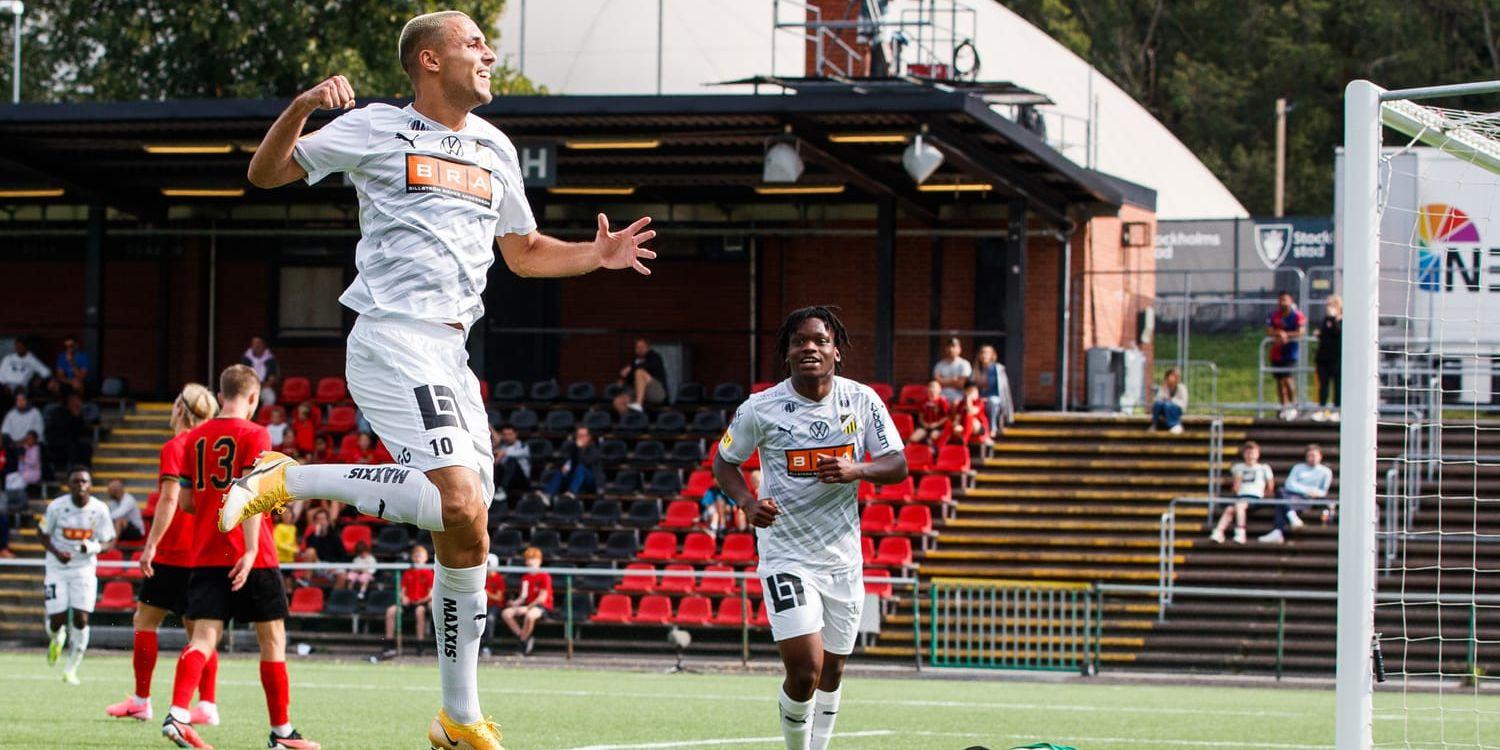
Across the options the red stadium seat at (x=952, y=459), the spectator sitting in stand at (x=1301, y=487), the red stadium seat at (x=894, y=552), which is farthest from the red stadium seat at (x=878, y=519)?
the spectator sitting in stand at (x=1301, y=487)

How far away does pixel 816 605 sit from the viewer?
9.20 metres

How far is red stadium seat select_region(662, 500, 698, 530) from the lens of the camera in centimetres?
2473

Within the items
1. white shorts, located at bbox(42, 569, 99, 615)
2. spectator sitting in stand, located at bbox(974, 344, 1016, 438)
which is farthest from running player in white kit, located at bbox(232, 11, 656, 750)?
spectator sitting in stand, located at bbox(974, 344, 1016, 438)

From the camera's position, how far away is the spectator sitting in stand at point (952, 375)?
88.0ft

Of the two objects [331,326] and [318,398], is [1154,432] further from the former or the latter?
[331,326]

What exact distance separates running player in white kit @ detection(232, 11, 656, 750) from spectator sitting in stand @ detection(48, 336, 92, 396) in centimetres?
2436

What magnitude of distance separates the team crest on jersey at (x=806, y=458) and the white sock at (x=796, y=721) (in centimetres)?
101

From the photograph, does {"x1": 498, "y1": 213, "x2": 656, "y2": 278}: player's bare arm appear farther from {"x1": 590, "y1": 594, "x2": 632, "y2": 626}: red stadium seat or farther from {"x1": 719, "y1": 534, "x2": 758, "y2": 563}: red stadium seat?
{"x1": 719, "y1": 534, "x2": 758, "y2": 563}: red stadium seat

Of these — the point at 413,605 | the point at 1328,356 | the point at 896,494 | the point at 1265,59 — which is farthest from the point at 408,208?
the point at 1265,59

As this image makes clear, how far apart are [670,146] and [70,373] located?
34.6 ft

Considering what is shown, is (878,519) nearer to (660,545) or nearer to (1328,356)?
(660,545)

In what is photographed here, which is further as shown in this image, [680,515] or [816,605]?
[680,515]

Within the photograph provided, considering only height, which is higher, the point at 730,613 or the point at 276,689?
the point at 276,689

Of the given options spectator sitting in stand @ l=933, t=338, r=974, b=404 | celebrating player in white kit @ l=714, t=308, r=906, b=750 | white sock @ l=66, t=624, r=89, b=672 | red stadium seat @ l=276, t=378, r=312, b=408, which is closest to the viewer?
celebrating player in white kit @ l=714, t=308, r=906, b=750
